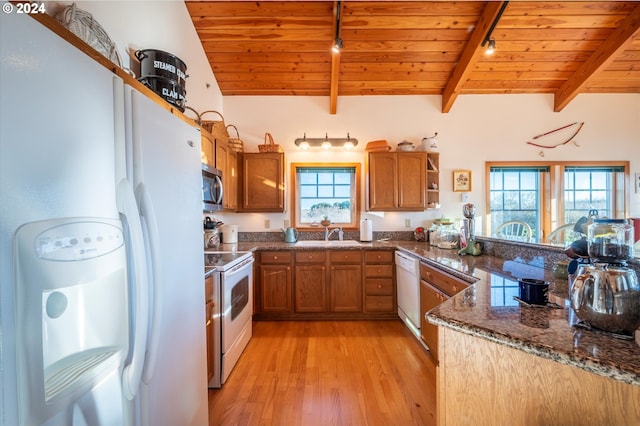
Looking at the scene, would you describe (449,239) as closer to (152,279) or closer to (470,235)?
(470,235)

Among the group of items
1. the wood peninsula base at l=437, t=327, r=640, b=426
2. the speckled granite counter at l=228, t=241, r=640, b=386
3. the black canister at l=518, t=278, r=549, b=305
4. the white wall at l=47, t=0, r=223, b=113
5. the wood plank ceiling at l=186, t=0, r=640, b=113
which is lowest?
the wood peninsula base at l=437, t=327, r=640, b=426

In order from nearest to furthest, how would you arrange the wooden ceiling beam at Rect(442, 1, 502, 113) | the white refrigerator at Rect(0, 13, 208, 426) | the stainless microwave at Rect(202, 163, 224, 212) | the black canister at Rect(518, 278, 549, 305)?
1. the white refrigerator at Rect(0, 13, 208, 426)
2. the black canister at Rect(518, 278, 549, 305)
3. the stainless microwave at Rect(202, 163, 224, 212)
4. the wooden ceiling beam at Rect(442, 1, 502, 113)

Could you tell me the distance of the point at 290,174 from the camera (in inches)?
142

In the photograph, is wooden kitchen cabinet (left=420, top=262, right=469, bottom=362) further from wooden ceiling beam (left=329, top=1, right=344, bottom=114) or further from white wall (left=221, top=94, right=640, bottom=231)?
wooden ceiling beam (left=329, top=1, right=344, bottom=114)

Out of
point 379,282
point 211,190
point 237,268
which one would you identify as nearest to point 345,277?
point 379,282

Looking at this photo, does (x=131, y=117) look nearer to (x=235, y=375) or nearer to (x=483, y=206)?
(x=235, y=375)

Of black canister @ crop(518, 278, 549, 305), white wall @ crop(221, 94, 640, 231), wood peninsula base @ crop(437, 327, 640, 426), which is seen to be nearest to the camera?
wood peninsula base @ crop(437, 327, 640, 426)

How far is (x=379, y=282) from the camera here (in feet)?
9.80

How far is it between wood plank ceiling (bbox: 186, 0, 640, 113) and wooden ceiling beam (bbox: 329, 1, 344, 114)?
0.01 meters

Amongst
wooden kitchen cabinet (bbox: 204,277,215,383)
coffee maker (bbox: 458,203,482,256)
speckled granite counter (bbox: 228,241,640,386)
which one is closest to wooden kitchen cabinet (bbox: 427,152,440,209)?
coffee maker (bbox: 458,203,482,256)

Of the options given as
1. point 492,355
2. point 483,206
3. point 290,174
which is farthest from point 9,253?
point 483,206

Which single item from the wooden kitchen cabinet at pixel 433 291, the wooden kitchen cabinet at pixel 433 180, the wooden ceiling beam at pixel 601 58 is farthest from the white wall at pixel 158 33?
the wooden ceiling beam at pixel 601 58

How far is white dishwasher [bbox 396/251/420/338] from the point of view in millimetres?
2420

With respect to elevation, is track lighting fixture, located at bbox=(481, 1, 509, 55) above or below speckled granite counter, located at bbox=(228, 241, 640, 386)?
above
